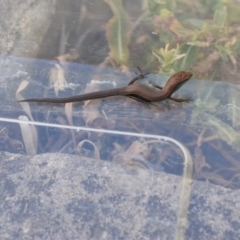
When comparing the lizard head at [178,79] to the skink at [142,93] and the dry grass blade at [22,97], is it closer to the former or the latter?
the skink at [142,93]

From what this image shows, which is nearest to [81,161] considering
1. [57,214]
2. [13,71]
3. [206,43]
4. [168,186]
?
[57,214]

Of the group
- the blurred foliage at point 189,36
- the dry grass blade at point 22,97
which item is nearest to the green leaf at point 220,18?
the blurred foliage at point 189,36

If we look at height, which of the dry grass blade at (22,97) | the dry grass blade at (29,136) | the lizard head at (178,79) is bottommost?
the dry grass blade at (29,136)

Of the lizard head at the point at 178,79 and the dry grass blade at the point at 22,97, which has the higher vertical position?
the lizard head at the point at 178,79

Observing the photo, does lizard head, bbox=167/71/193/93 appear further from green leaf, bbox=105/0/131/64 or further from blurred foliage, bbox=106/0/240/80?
green leaf, bbox=105/0/131/64

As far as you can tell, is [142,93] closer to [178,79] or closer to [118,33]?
[178,79]

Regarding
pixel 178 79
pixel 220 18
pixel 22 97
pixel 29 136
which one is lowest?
pixel 29 136

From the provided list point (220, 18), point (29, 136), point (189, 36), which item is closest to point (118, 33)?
point (189, 36)

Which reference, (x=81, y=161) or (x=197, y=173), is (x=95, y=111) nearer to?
(x=81, y=161)

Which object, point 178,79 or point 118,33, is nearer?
point 178,79

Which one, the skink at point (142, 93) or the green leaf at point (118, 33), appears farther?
the green leaf at point (118, 33)

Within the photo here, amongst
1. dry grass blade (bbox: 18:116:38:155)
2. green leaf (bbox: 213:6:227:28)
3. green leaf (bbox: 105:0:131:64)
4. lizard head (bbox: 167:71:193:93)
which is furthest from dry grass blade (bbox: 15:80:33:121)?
green leaf (bbox: 213:6:227:28)
